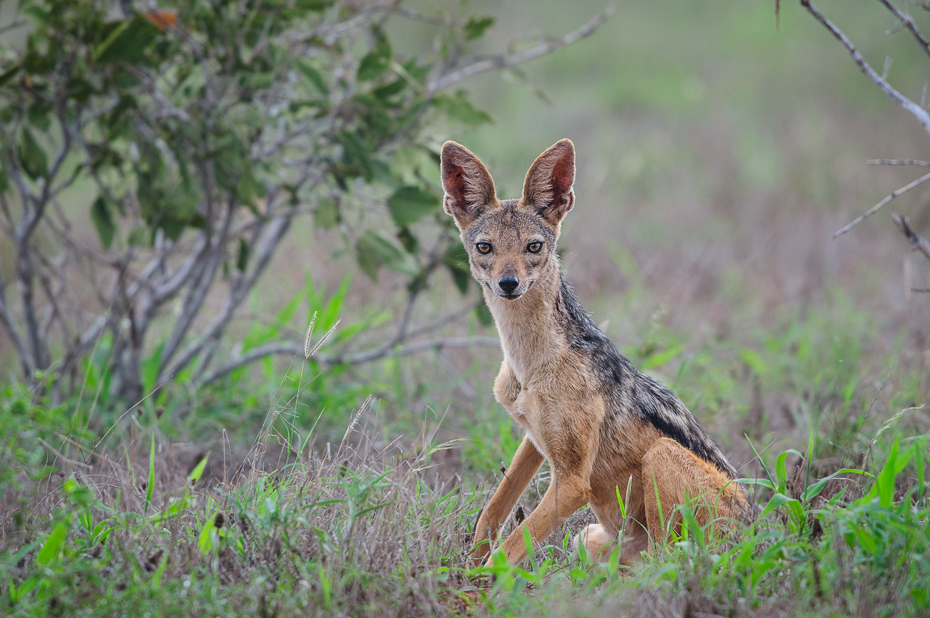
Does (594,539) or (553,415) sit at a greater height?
(553,415)

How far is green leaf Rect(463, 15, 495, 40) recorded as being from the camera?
464 cm

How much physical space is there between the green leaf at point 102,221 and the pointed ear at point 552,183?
8.66ft

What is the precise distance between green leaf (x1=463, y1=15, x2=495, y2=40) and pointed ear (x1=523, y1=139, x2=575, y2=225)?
→ 1506mm

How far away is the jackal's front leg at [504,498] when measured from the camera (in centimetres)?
326

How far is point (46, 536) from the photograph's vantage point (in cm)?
279

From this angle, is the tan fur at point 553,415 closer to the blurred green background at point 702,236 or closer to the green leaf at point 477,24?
the blurred green background at point 702,236

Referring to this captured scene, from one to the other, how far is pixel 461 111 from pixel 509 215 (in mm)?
1359

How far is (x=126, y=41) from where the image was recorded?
4.01 metres

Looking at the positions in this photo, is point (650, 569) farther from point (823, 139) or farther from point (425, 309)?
point (823, 139)

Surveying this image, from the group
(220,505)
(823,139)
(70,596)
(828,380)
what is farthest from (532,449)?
(823,139)

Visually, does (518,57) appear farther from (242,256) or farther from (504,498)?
(504,498)

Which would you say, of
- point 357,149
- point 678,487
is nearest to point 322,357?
point 357,149

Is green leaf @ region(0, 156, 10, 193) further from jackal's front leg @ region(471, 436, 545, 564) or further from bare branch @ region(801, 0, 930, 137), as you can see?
bare branch @ region(801, 0, 930, 137)

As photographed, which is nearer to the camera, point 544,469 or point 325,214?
point 544,469
